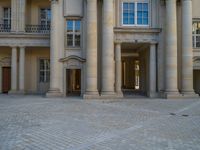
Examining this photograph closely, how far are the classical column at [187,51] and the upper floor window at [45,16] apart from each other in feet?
45.4

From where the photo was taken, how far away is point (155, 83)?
22203 mm

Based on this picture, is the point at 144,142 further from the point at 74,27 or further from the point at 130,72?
the point at 130,72

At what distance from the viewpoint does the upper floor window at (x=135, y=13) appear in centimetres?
2248

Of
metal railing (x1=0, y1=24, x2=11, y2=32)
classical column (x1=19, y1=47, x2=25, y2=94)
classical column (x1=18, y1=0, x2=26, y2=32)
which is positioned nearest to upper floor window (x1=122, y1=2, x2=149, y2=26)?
classical column (x1=18, y1=0, x2=26, y2=32)

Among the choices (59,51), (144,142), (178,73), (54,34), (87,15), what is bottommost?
(144,142)

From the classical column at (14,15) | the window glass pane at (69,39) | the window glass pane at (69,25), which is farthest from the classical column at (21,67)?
the window glass pane at (69,25)

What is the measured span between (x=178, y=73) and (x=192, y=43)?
3.14 meters

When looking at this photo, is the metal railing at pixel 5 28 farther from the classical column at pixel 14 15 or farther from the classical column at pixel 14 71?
the classical column at pixel 14 71

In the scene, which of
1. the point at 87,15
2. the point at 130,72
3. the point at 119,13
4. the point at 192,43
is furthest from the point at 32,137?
the point at 130,72

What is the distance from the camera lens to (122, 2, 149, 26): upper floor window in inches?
885

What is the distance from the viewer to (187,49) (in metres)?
21.2

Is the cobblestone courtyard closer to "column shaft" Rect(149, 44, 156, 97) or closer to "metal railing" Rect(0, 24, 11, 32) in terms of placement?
"column shaft" Rect(149, 44, 156, 97)

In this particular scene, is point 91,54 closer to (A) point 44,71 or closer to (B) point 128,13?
(B) point 128,13

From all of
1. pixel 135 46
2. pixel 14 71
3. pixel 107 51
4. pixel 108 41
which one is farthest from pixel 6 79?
pixel 135 46
